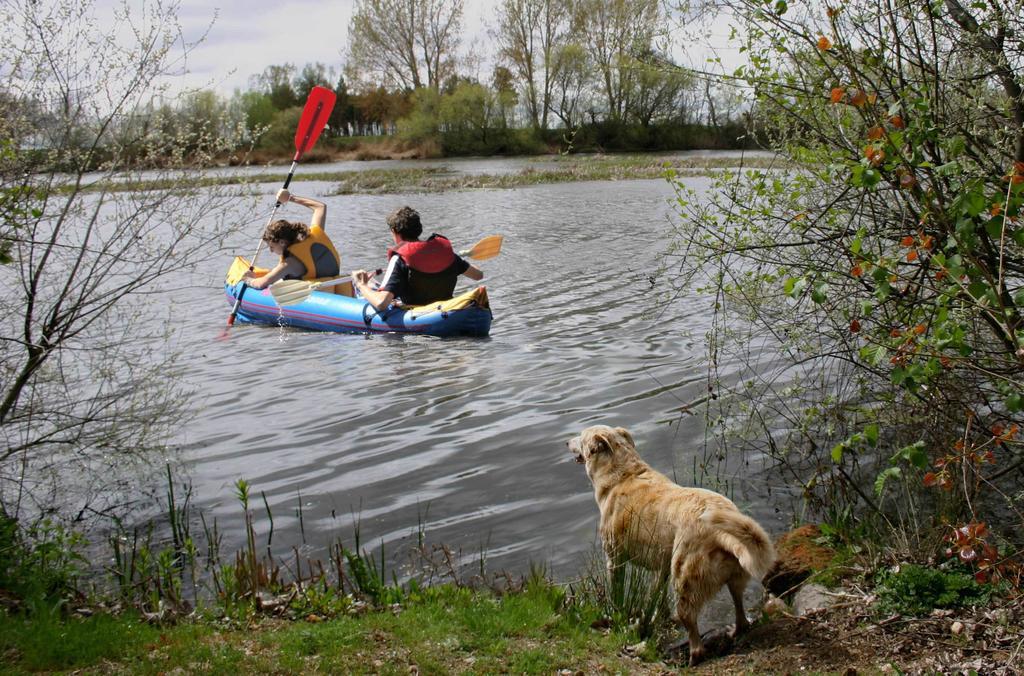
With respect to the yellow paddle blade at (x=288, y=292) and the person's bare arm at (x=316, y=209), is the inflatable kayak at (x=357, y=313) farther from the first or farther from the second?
the person's bare arm at (x=316, y=209)

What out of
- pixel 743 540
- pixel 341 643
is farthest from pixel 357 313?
pixel 743 540

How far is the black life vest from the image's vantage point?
10.0 metres

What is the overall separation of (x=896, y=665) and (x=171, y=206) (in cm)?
453

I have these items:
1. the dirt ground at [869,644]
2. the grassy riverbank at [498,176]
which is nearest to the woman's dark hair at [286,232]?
the dirt ground at [869,644]

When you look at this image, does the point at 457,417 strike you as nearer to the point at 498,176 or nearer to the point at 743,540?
the point at 743,540

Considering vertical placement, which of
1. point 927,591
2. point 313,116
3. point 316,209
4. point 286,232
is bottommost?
point 927,591

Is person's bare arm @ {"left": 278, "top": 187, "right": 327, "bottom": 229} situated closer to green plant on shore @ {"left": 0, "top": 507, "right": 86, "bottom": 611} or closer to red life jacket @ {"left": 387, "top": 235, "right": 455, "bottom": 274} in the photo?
red life jacket @ {"left": 387, "top": 235, "right": 455, "bottom": 274}

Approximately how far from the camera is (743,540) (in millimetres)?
3508

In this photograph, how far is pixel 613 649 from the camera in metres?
3.72

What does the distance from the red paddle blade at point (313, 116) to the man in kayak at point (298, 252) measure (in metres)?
1.69

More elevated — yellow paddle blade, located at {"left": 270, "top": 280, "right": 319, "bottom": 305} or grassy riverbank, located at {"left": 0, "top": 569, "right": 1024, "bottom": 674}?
yellow paddle blade, located at {"left": 270, "top": 280, "right": 319, "bottom": 305}

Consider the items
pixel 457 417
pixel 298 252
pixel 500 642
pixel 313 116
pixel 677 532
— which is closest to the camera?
pixel 500 642

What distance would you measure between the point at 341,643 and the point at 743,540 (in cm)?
162

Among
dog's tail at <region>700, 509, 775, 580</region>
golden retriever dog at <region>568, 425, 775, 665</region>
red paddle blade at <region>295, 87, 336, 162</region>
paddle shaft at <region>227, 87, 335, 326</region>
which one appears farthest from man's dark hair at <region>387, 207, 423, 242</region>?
dog's tail at <region>700, 509, 775, 580</region>
